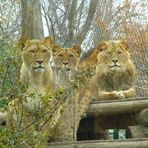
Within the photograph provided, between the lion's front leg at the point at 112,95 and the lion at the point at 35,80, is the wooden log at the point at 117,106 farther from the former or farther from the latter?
the lion at the point at 35,80

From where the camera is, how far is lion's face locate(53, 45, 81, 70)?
6191mm

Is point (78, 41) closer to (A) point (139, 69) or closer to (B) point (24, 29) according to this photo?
(B) point (24, 29)

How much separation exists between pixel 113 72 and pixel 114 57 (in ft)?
0.62

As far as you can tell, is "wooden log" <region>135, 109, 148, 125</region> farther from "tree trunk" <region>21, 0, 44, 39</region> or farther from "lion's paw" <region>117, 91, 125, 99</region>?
"tree trunk" <region>21, 0, 44, 39</region>

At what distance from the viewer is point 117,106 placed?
233 inches

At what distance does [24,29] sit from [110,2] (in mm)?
11090

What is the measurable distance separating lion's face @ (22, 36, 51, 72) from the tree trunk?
12.6 feet

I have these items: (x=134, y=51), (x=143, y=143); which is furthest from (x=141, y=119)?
(x=134, y=51)

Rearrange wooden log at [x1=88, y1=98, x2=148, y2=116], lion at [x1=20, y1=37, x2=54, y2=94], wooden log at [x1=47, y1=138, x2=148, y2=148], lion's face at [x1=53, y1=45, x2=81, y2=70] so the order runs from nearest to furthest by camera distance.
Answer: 1. wooden log at [x1=47, y1=138, x2=148, y2=148]
2. lion at [x1=20, y1=37, x2=54, y2=94]
3. wooden log at [x1=88, y1=98, x2=148, y2=116]
4. lion's face at [x1=53, y1=45, x2=81, y2=70]

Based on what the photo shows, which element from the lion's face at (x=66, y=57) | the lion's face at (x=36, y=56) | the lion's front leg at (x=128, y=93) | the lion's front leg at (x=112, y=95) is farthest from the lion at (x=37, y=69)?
the lion's front leg at (x=128, y=93)

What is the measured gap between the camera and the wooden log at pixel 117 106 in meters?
5.79

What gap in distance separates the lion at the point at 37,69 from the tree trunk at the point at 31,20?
3.88 m

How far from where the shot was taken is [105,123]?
6516mm

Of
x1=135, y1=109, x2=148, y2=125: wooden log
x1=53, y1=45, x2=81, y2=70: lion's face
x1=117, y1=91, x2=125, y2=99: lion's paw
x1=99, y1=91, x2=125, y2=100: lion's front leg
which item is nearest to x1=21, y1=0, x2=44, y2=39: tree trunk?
x1=53, y1=45, x2=81, y2=70: lion's face
